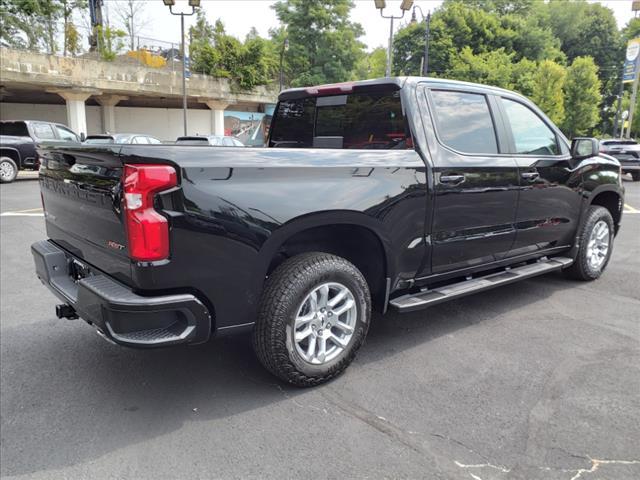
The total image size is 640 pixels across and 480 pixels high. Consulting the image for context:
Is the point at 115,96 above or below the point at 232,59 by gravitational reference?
below

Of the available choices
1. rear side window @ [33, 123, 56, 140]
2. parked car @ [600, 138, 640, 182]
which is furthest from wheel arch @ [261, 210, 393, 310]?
parked car @ [600, 138, 640, 182]

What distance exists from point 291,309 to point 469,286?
5.57ft

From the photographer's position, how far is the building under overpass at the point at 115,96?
2209 centimetres

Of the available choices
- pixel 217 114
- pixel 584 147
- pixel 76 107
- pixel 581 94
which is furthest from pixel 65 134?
pixel 581 94

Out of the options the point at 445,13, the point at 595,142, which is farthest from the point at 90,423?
the point at 445,13

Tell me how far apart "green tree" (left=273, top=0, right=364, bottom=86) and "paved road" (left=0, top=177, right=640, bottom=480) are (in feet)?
122

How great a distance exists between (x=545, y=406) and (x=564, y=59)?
61137mm

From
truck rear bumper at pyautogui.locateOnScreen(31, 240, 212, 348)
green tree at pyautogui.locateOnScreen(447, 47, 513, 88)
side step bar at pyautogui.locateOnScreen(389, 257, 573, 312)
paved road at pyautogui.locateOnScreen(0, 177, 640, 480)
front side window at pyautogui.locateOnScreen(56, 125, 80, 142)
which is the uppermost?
green tree at pyautogui.locateOnScreen(447, 47, 513, 88)

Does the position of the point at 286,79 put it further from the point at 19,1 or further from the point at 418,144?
the point at 418,144

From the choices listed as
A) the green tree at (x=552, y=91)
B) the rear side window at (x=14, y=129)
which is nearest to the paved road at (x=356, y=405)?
the rear side window at (x=14, y=129)

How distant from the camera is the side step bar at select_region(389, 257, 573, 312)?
3520 millimetres

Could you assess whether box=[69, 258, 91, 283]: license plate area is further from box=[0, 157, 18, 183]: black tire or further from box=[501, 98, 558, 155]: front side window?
box=[0, 157, 18, 183]: black tire

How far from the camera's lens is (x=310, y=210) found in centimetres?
291

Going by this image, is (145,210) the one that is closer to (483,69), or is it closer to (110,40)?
(110,40)
